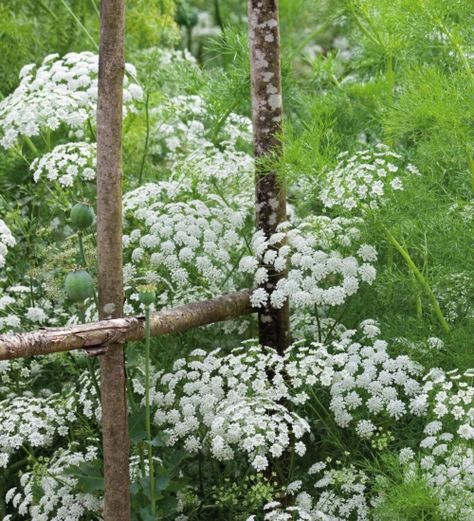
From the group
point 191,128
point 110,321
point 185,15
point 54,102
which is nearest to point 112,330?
point 110,321

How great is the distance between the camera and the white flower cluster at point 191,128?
3.61 meters

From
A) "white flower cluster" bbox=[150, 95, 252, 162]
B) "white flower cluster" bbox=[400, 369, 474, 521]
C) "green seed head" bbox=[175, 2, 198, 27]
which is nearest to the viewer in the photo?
"white flower cluster" bbox=[400, 369, 474, 521]

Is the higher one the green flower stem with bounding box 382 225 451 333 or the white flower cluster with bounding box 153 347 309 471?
the green flower stem with bounding box 382 225 451 333

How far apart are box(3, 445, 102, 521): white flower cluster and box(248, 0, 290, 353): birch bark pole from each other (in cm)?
65

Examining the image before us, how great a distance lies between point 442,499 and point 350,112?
1552 mm

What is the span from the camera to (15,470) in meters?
3.34

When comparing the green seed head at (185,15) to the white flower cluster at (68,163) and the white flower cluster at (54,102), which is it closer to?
the white flower cluster at (54,102)

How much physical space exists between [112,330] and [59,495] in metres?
0.55

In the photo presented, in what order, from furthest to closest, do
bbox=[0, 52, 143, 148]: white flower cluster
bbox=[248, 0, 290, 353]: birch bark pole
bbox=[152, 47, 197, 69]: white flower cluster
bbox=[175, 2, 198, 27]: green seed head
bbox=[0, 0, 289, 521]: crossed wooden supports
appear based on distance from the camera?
bbox=[175, 2, 198, 27]: green seed head → bbox=[152, 47, 197, 69]: white flower cluster → bbox=[0, 52, 143, 148]: white flower cluster → bbox=[248, 0, 290, 353]: birch bark pole → bbox=[0, 0, 289, 521]: crossed wooden supports

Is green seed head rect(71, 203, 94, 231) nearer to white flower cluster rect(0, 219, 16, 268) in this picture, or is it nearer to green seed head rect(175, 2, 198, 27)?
white flower cluster rect(0, 219, 16, 268)

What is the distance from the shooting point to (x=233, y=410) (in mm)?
2711

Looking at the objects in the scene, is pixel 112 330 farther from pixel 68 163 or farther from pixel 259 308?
pixel 68 163

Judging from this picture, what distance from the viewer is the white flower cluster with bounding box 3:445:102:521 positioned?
2.81 m

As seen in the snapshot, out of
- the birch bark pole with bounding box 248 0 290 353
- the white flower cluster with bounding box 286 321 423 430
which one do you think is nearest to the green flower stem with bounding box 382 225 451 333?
the white flower cluster with bounding box 286 321 423 430
